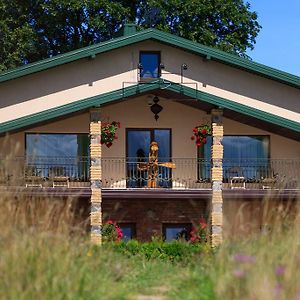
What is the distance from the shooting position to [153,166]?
21625mm

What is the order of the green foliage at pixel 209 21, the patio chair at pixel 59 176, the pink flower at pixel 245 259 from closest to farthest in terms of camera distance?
the pink flower at pixel 245 259 < the patio chair at pixel 59 176 < the green foliage at pixel 209 21

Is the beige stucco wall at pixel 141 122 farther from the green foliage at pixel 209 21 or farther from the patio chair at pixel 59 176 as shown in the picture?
the green foliage at pixel 209 21

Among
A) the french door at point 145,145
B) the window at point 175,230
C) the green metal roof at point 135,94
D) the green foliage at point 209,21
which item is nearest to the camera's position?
the green metal roof at point 135,94

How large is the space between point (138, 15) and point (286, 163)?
1506 cm

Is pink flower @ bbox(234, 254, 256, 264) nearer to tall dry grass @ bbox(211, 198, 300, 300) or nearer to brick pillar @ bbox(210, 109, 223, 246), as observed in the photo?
tall dry grass @ bbox(211, 198, 300, 300)

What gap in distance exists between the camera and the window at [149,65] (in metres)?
21.8

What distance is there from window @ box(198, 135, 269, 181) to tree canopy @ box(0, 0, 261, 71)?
1027 cm

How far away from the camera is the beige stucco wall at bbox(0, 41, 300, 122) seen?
21.5 m

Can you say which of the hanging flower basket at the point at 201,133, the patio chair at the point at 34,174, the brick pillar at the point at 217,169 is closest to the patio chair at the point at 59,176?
the patio chair at the point at 34,174

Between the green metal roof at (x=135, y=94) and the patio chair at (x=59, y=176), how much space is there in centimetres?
177

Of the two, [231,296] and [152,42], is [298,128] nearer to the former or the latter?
[152,42]

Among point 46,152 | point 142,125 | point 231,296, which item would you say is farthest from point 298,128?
point 231,296

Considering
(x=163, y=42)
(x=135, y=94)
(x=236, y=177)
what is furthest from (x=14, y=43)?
(x=236, y=177)

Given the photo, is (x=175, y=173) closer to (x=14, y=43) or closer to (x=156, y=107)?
(x=156, y=107)
